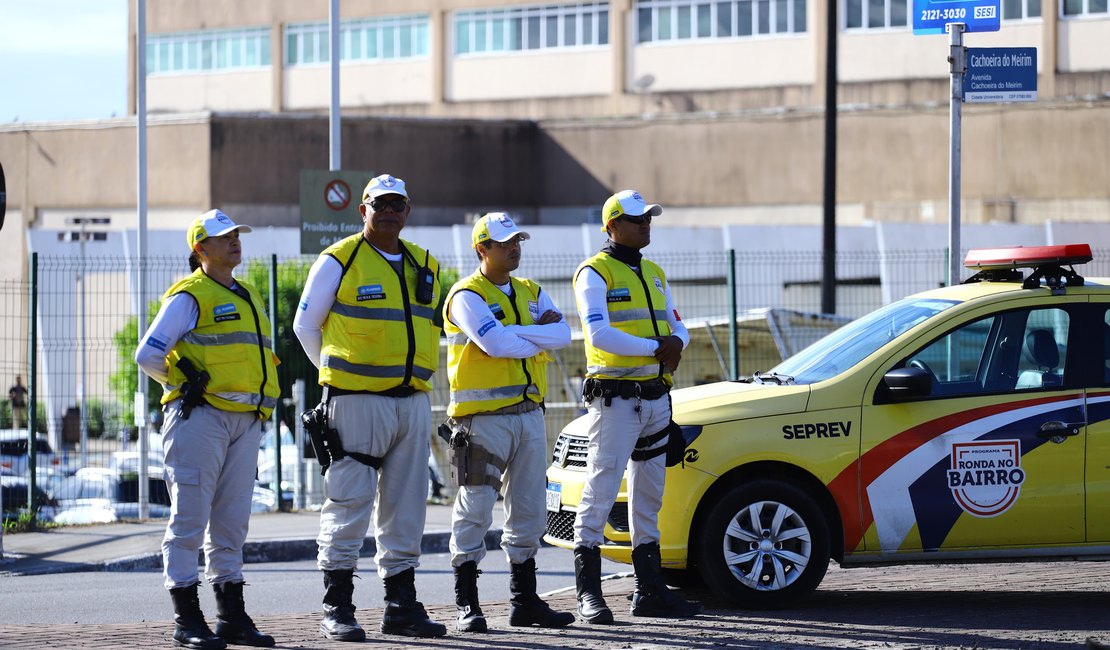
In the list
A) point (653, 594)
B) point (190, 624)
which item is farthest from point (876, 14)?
point (190, 624)

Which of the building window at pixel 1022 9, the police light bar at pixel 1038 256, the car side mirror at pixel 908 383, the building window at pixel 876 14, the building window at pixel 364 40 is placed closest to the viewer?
the car side mirror at pixel 908 383

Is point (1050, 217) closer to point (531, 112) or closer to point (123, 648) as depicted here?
point (531, 112)

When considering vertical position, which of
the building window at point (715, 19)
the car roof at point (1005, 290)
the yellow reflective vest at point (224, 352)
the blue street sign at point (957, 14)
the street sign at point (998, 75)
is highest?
the building window at point (715, 19)

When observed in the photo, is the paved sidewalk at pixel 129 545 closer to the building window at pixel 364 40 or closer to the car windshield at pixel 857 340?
the car windshield at pixel 857 340

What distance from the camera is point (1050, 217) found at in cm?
4303

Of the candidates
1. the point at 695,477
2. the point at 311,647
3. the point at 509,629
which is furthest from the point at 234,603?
the point at 695,477

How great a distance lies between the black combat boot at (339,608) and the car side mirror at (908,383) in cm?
300

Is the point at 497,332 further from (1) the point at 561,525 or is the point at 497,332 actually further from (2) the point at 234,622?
(2) the point at 234,622

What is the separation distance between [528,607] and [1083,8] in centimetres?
4223

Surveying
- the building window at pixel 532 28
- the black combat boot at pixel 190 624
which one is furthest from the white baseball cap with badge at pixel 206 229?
the building window at pixel 532 28

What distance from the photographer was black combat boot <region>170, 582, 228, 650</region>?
6.95m

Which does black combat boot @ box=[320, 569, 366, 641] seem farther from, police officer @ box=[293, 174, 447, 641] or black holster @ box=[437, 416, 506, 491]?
black holster @ box=[437, 416, 506, 491]

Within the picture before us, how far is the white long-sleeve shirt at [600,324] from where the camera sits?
771cm

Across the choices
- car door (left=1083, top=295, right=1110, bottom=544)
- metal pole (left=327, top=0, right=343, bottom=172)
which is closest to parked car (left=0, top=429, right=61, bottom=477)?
metal pole (left=327, top=0, right=343, bottom=172)
